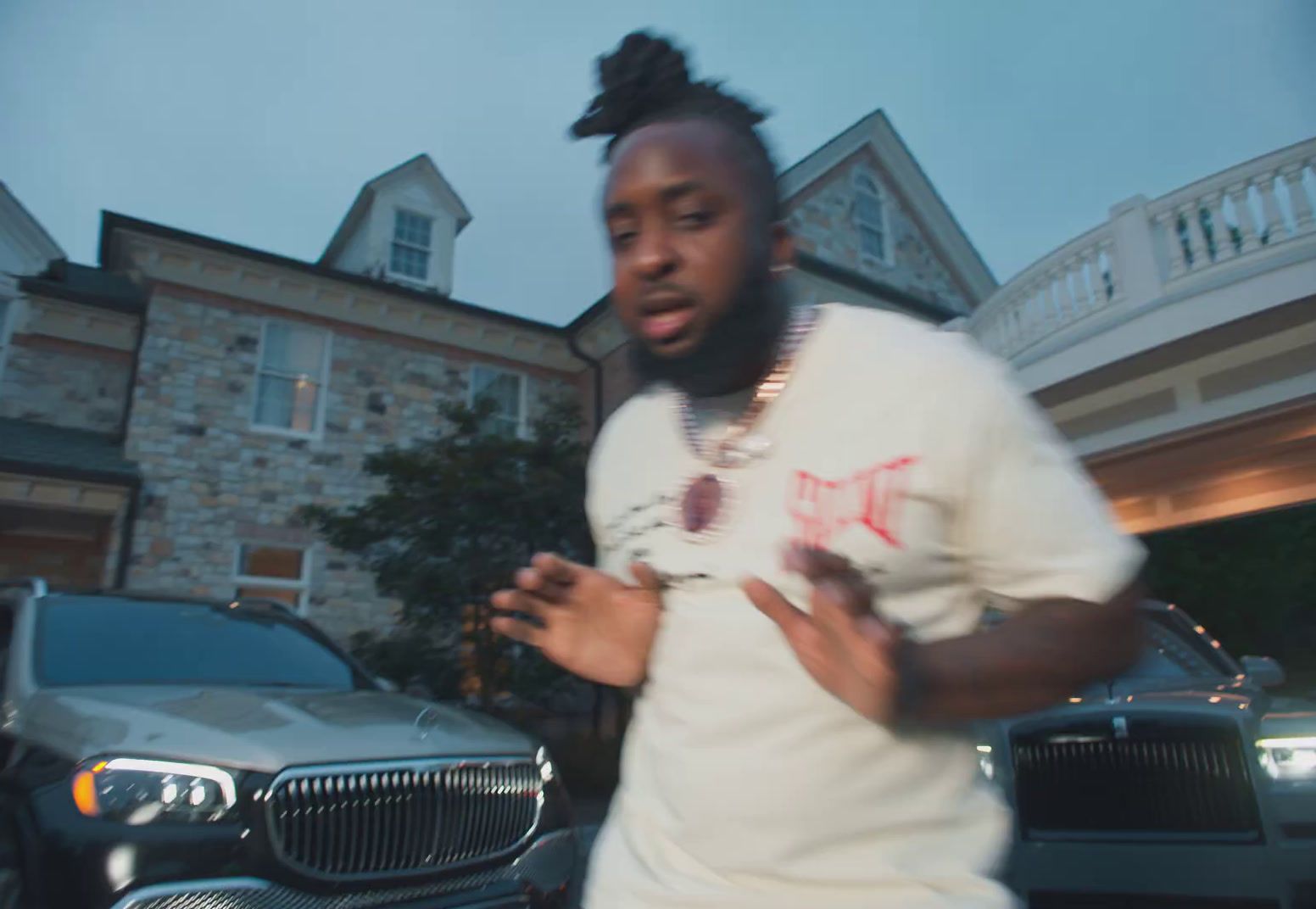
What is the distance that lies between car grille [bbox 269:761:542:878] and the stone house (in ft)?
24.8

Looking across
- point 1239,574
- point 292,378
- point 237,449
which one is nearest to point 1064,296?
point 1239,574

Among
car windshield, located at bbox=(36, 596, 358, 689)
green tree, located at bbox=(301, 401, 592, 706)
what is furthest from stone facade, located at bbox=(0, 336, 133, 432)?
car windshield, located at bbox=(36, 596, 358, 689)

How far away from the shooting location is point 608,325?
13.4 metres

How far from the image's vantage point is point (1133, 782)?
431cm

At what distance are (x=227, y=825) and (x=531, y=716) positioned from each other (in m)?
8.05

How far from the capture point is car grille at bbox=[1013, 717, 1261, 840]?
4.11 m

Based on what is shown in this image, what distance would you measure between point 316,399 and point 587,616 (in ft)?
40.2

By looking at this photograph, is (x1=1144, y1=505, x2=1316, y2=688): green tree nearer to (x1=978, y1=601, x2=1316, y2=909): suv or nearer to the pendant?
(x1=978, y1=601, x2=1316, y2=909): suv

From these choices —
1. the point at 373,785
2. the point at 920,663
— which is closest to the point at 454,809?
the point at 373,785

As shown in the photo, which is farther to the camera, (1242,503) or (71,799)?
(1242,503)

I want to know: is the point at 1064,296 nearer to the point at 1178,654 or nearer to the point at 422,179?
the point at 1178,654

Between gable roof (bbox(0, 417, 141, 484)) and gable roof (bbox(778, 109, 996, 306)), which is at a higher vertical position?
gable roof (bbox(778, 109, 996, 306))

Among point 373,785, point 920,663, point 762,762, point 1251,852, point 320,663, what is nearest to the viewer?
point 920,663

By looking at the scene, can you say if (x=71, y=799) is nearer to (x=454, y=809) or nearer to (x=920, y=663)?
(x=454, y=809)
